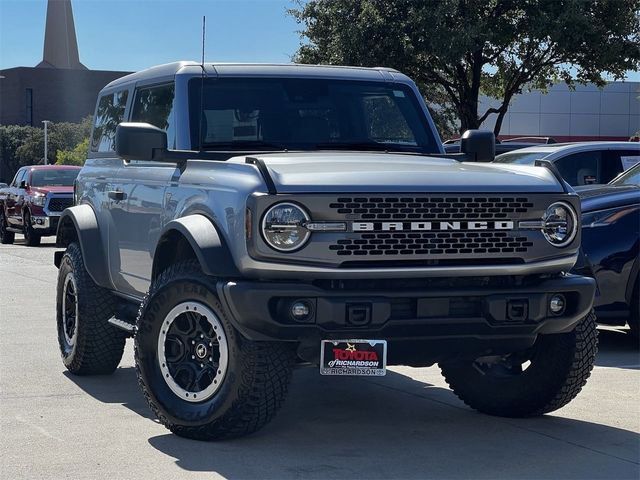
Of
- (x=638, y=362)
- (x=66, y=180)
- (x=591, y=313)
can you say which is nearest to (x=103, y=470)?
(x=591, y=313)

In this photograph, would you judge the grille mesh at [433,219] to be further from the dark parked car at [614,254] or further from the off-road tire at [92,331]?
the dark parked car at [614,254]

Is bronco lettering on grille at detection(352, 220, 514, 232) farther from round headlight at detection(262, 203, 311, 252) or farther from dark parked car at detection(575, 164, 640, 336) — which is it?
dark parked car at detection(575, 164, 640, 336)

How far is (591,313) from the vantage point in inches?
249

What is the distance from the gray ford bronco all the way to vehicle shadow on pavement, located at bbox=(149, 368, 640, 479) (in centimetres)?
17

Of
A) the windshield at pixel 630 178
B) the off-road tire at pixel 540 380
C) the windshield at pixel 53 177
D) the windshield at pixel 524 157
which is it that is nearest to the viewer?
the off-road tire at pixel 540 380

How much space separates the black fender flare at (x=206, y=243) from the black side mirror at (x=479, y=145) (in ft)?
6.46

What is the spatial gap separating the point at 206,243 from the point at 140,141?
1089 mm

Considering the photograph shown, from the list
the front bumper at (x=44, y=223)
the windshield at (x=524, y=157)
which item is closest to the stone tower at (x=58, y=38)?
the front bumper at (x=44, y=223)

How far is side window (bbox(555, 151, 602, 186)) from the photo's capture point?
40.3ft

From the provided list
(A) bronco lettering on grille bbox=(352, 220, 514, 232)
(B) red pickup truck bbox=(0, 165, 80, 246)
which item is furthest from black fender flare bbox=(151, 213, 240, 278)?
(B) red pickup truck bbox=(0, 165, 80, 246)

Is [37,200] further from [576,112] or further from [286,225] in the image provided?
[576,112]

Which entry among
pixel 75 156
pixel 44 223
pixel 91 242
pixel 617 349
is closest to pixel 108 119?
pixel 91 242

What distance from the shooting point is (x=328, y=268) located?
5.43 m

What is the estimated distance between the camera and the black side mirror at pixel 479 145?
7.13 metres
